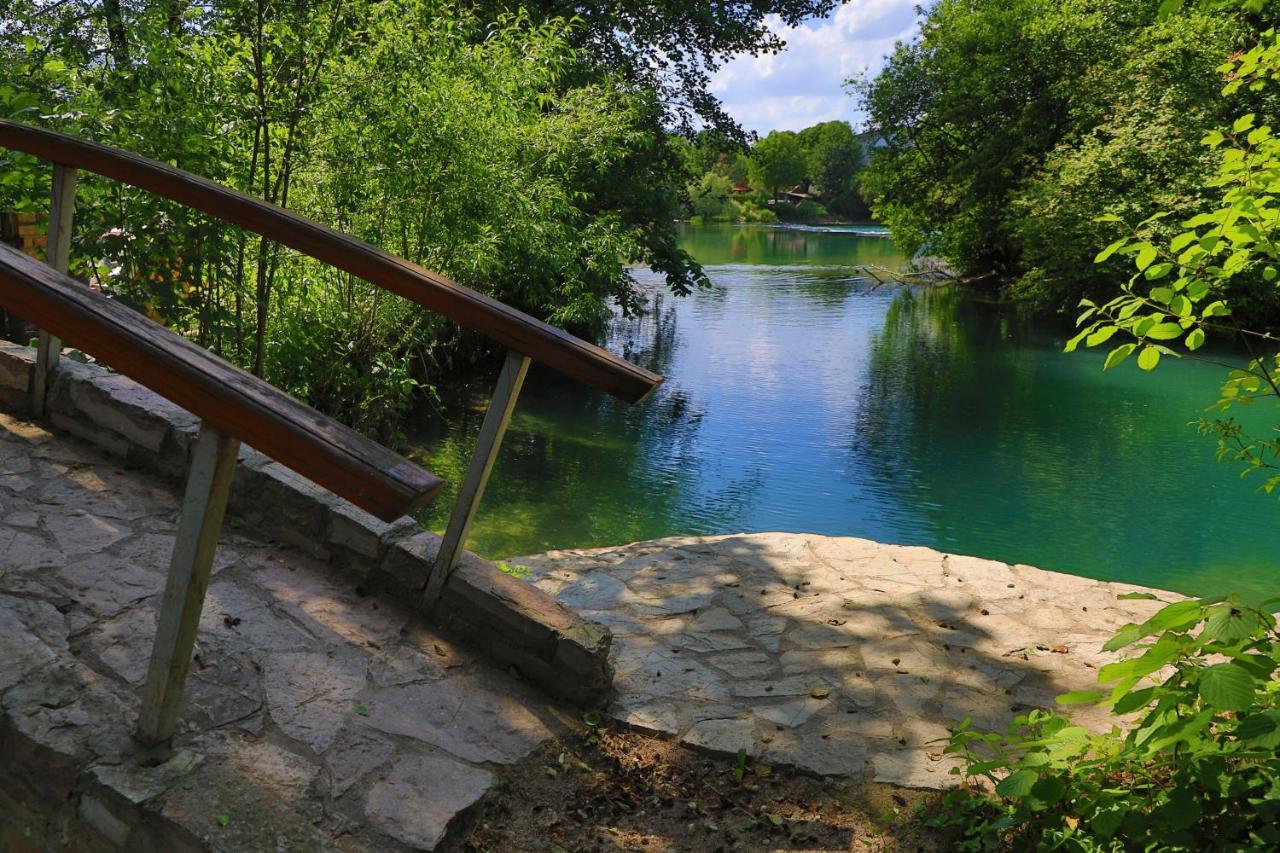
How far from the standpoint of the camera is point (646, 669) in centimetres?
343

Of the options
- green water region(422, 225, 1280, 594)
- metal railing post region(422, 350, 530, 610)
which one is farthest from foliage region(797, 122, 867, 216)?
metal railing post region(422, 350, 530, 610)

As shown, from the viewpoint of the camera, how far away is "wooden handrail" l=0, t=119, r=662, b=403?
2.67m

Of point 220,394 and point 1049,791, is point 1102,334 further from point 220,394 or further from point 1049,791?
point 220,394

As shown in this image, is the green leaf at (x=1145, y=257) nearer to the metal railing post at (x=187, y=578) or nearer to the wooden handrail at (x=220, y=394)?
the wooden handrail at (x=220, y=394)

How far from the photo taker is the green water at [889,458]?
731cm

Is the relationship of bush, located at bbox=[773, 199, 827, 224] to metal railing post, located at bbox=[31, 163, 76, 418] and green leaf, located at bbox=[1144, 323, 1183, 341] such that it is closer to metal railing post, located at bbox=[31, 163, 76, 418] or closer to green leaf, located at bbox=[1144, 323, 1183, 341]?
metal railing post, located at bbox=[31, 163, 76, 418]

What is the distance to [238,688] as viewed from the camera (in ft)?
8.00

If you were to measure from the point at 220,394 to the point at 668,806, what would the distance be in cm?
157

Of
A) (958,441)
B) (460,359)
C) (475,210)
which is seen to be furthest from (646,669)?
(460,359)

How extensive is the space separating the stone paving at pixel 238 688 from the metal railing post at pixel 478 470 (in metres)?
0.17

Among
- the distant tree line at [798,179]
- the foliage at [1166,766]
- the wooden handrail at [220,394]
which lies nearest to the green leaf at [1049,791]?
the foliage at [1166,766]

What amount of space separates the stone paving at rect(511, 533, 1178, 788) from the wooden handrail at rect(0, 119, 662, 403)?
→ 3.44 ft

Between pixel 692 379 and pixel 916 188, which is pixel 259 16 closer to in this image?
pixel 692 379

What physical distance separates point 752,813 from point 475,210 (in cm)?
624
